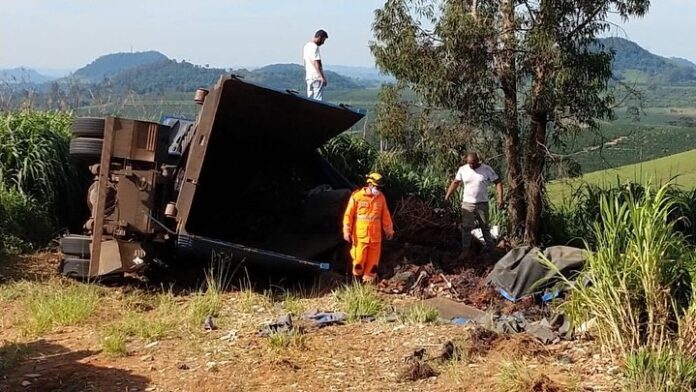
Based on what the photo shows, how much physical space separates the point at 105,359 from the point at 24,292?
2446mm

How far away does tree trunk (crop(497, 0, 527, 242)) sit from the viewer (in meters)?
10.1

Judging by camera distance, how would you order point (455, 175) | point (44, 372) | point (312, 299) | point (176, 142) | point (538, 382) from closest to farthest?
1. point (538, 382)
2. point (44, 372)
3. point (312, 299)
4. point (176, 142)
5. point (455, 175)

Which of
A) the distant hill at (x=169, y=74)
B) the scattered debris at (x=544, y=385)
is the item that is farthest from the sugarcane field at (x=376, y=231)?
the distant hill at (x=169, y=74)

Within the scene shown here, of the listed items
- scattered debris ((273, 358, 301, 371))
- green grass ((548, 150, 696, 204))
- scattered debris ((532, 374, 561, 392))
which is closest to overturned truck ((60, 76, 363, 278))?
scattered debris ((273, 358, 301, 371))

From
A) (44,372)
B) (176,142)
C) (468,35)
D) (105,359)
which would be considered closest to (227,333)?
(105,359)

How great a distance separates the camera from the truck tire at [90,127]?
29.7 ft

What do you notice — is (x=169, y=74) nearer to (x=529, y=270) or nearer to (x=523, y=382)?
(x=529, y=270)

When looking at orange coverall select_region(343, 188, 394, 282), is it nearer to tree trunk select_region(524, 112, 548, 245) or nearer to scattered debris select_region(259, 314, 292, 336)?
scattered debris select_region(259, 314, 292, 336)

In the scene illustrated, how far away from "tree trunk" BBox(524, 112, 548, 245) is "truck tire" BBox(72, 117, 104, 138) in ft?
16.3

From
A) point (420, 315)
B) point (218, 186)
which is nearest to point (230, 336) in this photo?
point (420, 315)

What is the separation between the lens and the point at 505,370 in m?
6.07

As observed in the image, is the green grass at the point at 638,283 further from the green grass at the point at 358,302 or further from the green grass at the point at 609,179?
the green grass at the point at 609,179

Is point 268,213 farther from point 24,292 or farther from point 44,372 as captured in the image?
point 44,372

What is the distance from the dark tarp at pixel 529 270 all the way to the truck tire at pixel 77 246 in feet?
13.5
